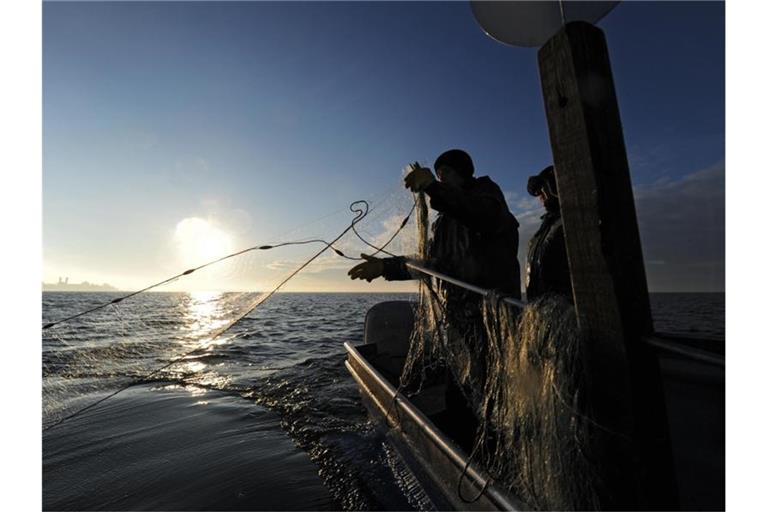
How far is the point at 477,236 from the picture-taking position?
3.60 metres

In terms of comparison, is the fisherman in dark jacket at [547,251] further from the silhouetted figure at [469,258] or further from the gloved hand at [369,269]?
the gloved hand at [369,269]

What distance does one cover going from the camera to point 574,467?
2033 mm

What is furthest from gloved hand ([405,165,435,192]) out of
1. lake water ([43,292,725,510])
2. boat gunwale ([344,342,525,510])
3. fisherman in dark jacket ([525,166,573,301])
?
lake water ([43,292,725,510])

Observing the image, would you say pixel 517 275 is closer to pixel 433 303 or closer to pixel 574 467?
pixel 433 303

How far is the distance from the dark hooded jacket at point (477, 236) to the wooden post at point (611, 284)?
50.0 inches

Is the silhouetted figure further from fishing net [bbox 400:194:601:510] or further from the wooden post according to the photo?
the wooden post

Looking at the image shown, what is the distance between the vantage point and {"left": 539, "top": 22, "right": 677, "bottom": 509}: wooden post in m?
1.81

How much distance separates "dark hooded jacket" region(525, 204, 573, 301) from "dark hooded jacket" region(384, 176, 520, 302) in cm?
20

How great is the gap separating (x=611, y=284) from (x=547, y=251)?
172 centimetres

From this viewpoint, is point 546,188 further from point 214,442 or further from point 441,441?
point 214,442

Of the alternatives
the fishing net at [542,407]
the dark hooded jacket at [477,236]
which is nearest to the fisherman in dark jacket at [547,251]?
the dark hooded jacket at [477,236]

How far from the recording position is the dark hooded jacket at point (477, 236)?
316 centimetres

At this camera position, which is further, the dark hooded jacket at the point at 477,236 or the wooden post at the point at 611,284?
the dark hooded jacket at the point at 477,236

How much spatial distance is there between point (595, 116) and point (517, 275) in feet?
6.99
